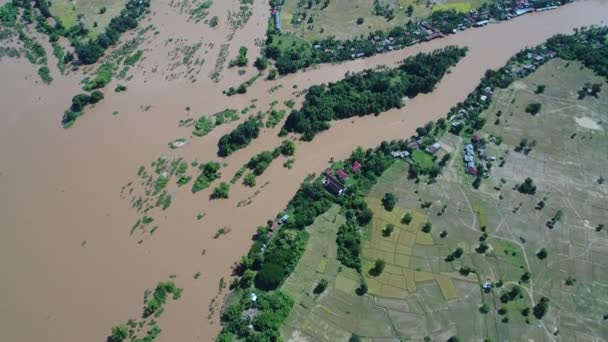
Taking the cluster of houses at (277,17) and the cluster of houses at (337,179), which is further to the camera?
the cluster of houses at (277,17)

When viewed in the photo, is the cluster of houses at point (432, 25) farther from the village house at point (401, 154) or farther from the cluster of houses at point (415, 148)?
the village house at point (401, 154)

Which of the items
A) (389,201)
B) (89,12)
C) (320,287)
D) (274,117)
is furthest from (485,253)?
(89,12)

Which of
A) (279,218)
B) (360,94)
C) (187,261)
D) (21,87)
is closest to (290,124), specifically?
(360,94)

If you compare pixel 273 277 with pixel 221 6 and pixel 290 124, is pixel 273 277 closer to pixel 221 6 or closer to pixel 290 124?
pixel 290 124

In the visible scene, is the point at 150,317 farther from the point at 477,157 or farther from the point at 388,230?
the point at 477,157

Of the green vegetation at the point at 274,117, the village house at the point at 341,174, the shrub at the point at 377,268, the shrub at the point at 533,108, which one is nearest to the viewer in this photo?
the shrub at the point at 377,268

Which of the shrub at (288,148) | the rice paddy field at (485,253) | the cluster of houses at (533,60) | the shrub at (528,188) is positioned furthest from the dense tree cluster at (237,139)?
the cluster of houses at (533,60)

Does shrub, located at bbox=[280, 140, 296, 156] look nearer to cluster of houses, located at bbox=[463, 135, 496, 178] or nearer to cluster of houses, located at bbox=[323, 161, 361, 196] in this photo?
cluster of houses, located at bbox=[323, 161, 361, 196]
